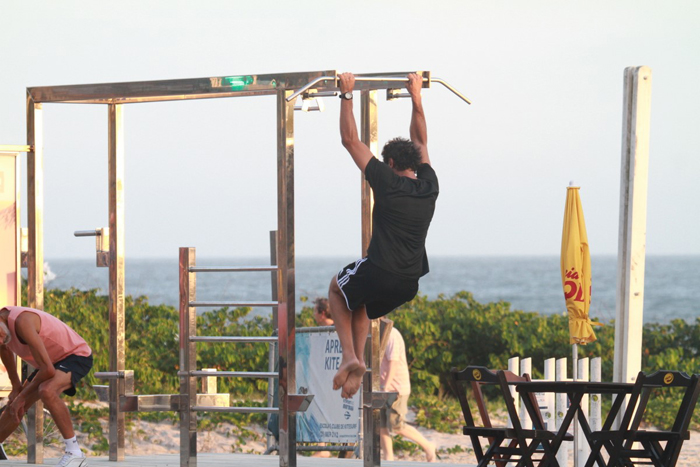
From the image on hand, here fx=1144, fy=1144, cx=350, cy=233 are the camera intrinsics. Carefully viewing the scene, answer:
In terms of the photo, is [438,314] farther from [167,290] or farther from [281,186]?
[167,290]

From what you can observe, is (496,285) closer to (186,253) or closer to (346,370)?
(186,253)

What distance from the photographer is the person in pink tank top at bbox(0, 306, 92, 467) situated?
7023 mm

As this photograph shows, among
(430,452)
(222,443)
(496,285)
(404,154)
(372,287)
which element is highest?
(404,154)

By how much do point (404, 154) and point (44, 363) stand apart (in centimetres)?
260

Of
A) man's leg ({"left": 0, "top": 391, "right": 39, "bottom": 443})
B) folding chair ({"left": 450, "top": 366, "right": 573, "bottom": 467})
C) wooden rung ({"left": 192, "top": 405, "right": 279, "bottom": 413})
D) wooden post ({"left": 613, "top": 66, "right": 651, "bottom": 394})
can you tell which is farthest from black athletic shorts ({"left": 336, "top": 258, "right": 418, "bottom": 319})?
man's leg ({"left": 0, "top": 391, "right": 39, "bottom": 443})

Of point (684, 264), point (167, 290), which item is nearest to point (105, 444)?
point (167, 290)

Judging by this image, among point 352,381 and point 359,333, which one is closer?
point 352,381

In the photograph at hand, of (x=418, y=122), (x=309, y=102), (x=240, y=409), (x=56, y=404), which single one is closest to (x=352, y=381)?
(x=240, y=409)

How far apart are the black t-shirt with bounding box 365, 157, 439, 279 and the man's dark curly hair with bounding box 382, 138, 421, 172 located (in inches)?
5.8

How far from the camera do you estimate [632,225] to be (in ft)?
26.0

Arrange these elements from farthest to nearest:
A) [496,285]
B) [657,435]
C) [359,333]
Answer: [496,285], [359,333], [657,435]

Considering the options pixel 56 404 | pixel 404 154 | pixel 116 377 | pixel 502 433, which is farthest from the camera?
Answer: pixel 116 377

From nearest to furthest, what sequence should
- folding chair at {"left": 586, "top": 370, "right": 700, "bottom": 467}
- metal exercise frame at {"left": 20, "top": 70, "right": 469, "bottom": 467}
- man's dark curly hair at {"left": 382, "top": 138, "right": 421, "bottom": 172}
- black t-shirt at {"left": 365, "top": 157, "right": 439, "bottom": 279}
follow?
folding chair at {"left": 586, "top": 370, "right": 700, "bottom": 467} → black t-shirt at {"left": 365, "top": 157, "right": 439, "bottom": 279} → man's dark curly hair at {"left": 382, "top": 138, "right": 421, "bottom": 172} → metal exercise frame at {"left": 20, "top": 70, "right": 469, "bottom": 467}

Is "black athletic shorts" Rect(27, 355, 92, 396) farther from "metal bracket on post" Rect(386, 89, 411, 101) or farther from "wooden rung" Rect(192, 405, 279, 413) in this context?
"metal bracket on post" Rect(386, 89, 411, 101)
